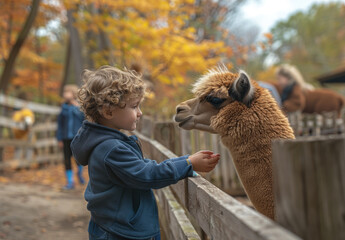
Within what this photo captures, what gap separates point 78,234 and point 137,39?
540cm

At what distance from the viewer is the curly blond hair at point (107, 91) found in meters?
2.21

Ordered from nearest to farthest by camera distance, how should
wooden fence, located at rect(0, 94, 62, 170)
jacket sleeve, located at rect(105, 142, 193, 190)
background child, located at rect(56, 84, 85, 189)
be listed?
1. jacket sleeve, located at rect(105, 142, 193, 190)
2. background child, located at rect(56, 84, 85, 189)
3. wooden fence, located at rect(0, 94, 62, 170)

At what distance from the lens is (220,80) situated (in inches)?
130

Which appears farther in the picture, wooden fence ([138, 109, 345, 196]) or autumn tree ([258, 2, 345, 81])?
autumn tree ([258, 2, 345, 81])

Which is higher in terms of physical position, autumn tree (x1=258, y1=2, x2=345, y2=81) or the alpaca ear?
autumn tree (x1=258, y1=2, x2=345, y2=81)

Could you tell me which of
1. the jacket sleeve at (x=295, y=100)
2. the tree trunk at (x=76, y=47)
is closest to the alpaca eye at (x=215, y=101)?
the jacket sleeve at (x=295, y=100)

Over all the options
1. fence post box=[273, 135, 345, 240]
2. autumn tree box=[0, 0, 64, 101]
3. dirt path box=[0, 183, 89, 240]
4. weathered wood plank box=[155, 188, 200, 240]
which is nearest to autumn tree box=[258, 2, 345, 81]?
autumn tree box=[0, 0, 64, 101]

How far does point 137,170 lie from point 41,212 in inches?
200

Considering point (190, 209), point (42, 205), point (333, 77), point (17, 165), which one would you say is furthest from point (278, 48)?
point (190, 209)

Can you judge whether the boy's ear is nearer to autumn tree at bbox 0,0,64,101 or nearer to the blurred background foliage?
the blurred background foliage

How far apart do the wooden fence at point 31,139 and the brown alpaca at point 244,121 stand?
872cm

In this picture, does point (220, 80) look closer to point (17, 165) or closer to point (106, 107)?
point (106, 107)

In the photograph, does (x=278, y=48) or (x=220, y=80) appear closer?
(x=220, y=80)

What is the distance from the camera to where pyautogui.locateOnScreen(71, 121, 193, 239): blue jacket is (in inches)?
81.4
